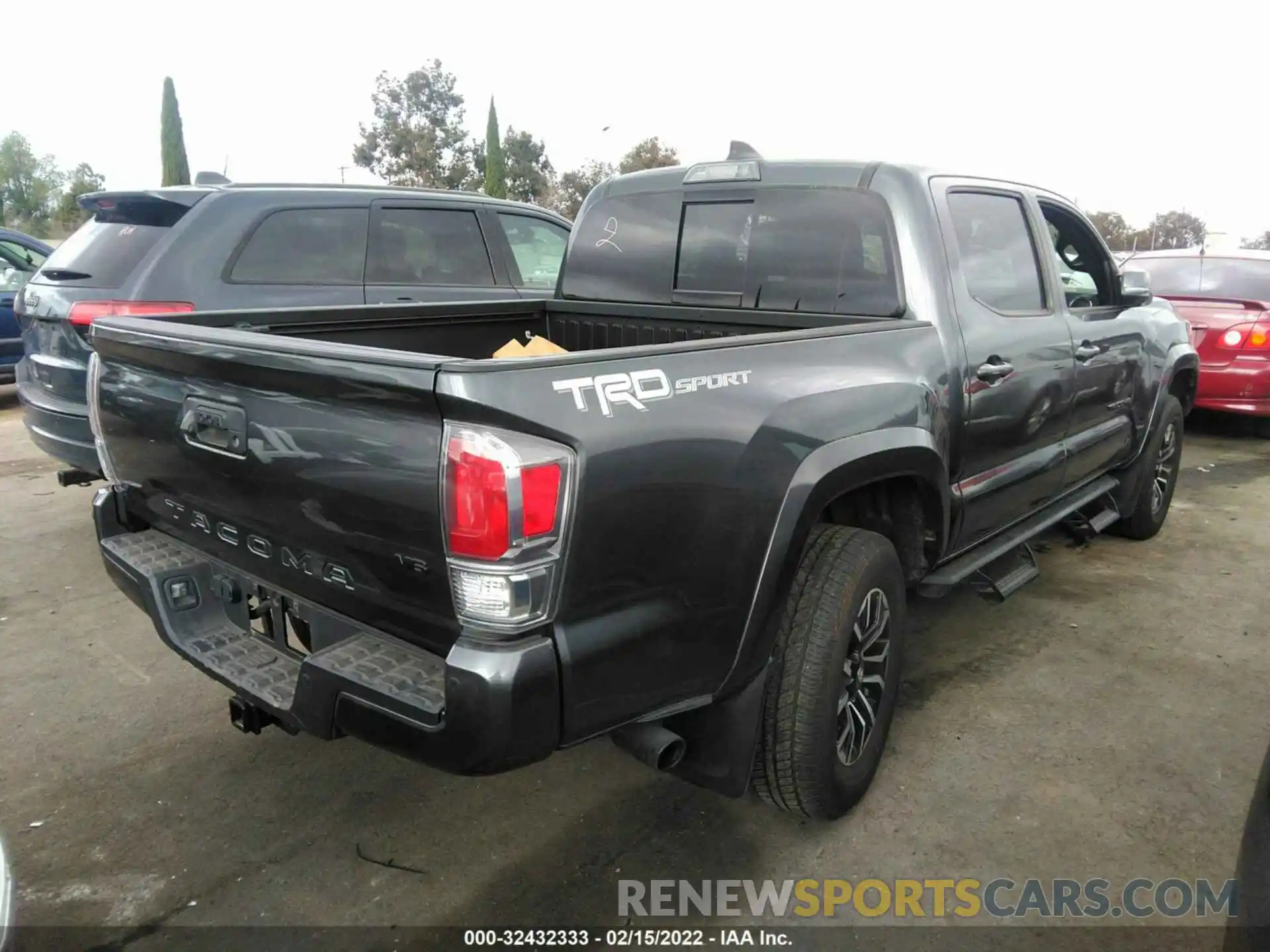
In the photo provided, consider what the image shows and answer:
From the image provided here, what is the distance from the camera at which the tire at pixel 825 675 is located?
8.07 feet

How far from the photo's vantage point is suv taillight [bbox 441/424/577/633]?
1.74 meters

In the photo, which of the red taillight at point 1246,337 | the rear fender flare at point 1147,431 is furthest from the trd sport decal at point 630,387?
the red taillight at point 1246,337

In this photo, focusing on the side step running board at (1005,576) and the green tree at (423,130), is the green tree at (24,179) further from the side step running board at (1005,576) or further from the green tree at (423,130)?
the side step running board at (1005,576)

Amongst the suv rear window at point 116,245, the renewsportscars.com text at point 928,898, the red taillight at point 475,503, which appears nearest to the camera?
the red taillight at point 475,503

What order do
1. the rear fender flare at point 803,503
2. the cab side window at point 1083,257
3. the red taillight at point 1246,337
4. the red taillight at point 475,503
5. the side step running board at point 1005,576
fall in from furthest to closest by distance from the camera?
the red taillight at point 1246,337 < the cab side window at point 1083,257 < the side step running board at point 1005,576 < the rear fender flare at point 803,503 < the red taillight at point 475,503

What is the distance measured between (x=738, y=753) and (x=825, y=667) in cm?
35

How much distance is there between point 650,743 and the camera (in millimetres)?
2143

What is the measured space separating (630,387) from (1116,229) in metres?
50.8

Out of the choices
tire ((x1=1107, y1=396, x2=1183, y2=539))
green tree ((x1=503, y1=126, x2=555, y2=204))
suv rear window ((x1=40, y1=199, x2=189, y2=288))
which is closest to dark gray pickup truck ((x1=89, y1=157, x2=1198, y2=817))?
tire ((x1=1107, y1=396, x2=1183, y2=539))

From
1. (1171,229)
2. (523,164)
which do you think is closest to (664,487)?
(523,164)

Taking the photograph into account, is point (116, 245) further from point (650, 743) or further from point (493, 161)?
point (493, 161)

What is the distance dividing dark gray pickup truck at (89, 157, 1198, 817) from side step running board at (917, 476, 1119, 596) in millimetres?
20

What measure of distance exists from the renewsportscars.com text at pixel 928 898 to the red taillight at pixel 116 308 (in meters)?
3.65

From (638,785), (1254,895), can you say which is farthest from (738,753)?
(1254,895)
